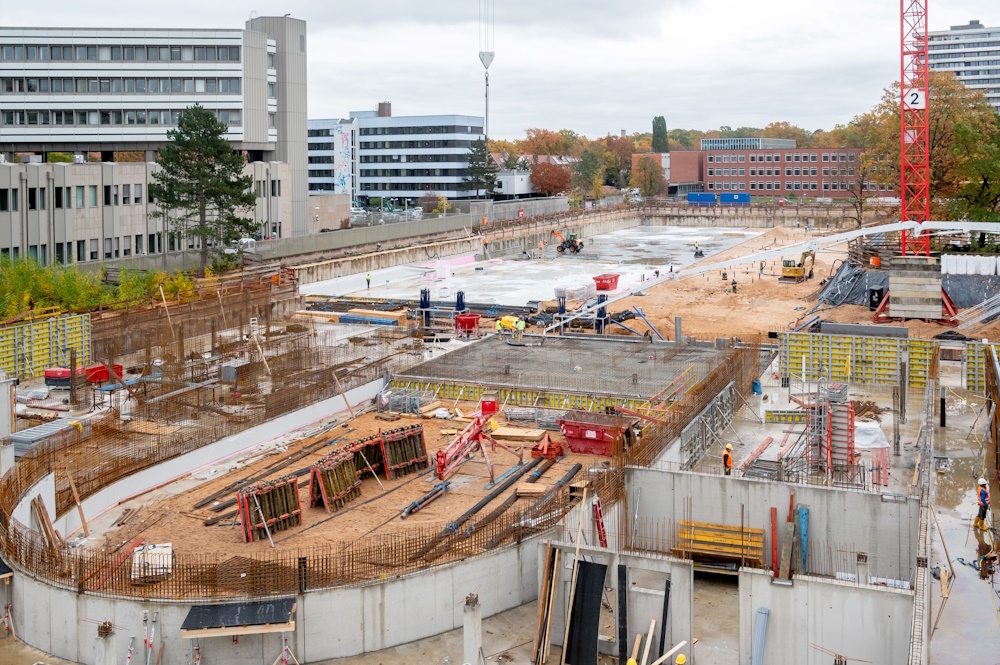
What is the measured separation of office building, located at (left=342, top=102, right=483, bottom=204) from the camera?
127 m

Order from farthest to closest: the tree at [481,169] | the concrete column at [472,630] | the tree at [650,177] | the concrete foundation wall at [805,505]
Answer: the tree at [650,177] → the tree at [481,169] → the concrete foundation wall at [805,505] → the concrete column at [472,630]

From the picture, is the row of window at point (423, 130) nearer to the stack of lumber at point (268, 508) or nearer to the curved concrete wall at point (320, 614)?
the stack of lumber at point (268, 508)

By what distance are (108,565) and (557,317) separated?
104ft

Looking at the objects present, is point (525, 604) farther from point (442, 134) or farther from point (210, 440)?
point (442, 134)

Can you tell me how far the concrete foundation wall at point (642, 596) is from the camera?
19.1 metres

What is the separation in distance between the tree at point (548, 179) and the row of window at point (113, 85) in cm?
7558

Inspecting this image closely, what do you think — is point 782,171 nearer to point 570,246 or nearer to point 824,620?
point 570,246

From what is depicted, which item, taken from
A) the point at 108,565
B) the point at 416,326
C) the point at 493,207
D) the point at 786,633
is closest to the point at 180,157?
the point at 416,326

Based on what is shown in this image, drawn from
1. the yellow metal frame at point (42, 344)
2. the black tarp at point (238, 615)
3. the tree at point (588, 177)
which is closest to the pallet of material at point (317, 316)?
the yellow metal frame at point (42, 344)

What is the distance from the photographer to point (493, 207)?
111 m

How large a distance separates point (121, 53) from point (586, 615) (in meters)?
50.7

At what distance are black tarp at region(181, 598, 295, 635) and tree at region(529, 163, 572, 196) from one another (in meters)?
119

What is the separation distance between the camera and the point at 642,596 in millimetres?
19344

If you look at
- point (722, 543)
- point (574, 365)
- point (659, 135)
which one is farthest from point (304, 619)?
point (659, 135)
